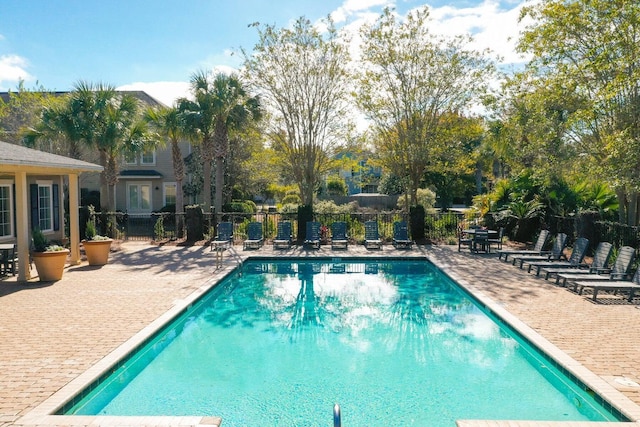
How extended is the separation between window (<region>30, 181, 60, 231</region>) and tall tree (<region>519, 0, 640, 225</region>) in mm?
16991

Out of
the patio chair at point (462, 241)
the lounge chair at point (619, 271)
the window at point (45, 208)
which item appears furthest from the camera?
the patio chair at point (462, 241)

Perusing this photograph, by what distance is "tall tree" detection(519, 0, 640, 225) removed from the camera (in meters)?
11.9

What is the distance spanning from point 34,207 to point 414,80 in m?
15.1

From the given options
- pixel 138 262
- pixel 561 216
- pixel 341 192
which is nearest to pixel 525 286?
pixel 561 216

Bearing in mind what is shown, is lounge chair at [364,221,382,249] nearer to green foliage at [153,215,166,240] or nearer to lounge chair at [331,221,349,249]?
lounge chair at [331,221,349,249]

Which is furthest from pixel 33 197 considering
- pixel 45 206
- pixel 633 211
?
pixel 633 211

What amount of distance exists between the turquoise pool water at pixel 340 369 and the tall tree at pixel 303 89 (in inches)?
420

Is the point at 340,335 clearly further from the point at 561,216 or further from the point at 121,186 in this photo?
the point at 121,186

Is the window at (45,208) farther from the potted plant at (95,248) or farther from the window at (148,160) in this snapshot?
the window at (148,160)

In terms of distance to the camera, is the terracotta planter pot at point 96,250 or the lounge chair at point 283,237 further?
the lounge chair at point 283,237

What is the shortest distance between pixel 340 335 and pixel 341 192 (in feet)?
106

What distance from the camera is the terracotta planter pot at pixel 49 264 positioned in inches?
431

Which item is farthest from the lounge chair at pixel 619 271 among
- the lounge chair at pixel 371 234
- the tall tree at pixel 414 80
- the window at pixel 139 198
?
the window at pixel 139 198

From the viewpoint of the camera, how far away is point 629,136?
12281 mm
